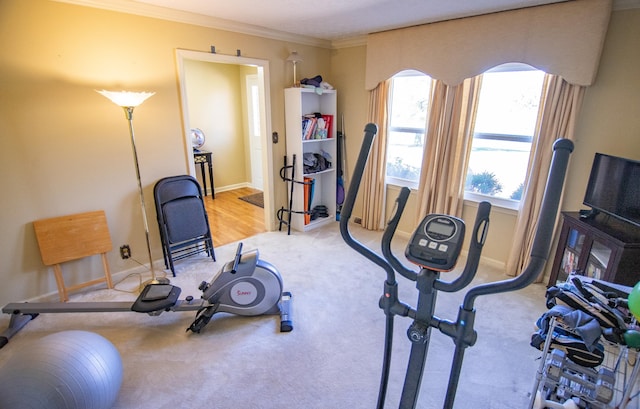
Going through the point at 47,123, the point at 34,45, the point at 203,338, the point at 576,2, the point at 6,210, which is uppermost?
the point at 576,2

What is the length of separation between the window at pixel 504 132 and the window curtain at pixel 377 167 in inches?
40.7

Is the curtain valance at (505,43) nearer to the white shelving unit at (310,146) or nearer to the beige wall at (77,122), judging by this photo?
the white shelving unit at (310,146)

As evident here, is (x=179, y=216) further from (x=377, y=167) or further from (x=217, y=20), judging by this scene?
(x=377, y=167)

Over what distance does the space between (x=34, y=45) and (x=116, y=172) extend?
104 centimetres

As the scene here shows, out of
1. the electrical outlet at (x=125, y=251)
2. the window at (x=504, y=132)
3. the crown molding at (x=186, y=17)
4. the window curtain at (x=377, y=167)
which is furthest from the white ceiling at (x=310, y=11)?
the electrical outlet at (x=125, y=251)

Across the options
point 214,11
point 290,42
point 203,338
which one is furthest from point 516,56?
point 203,338

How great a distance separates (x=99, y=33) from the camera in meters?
2.54

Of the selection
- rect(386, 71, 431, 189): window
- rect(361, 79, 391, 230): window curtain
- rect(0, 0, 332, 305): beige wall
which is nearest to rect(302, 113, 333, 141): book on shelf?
rect(361, 79, 391, 230): window curtain

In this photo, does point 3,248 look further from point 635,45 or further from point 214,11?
point 635,45

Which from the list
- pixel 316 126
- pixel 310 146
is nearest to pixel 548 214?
pixel 316 126

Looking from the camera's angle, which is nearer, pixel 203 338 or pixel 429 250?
pixel 429 250

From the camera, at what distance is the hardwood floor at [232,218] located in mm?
4062

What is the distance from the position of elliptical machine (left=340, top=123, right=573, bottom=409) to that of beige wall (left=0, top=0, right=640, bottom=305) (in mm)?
2351

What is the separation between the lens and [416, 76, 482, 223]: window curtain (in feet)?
10.4
